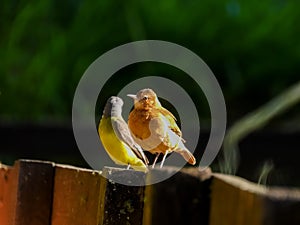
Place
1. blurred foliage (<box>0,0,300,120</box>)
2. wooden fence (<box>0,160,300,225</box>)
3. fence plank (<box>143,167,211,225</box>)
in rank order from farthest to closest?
blurred foliage (<box>0,0,300,120</box>) < fence plank (<box>143,167,211,225</box>) < wooden fence (<box>0,160,300,225</box>)

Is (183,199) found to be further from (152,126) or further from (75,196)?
(75,196)

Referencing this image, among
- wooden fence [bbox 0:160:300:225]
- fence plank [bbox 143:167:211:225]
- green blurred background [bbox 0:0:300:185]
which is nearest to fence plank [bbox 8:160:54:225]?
wooden fence [bbox 0:160:300:225]

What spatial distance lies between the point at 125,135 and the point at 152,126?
0.22 feet

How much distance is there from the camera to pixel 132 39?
2.90 metres

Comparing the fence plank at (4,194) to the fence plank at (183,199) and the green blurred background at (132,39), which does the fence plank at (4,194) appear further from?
the green blurred background at (132,39)

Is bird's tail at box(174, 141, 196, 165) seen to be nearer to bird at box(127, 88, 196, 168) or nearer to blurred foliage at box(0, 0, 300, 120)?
bird at box(127, 88, 196, 168)

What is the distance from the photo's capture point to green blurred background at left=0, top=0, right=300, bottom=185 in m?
2.89

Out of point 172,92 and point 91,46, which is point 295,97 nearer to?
point 91,46

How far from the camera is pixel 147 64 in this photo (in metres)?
2.84

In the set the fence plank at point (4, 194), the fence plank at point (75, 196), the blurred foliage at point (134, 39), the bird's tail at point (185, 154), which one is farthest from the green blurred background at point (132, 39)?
the bird's tail at point (185, 154)

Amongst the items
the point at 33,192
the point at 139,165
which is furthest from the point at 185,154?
the point at 33,192

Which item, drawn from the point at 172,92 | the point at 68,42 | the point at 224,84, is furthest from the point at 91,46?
the point at 172,92

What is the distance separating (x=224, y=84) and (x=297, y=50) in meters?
0.27

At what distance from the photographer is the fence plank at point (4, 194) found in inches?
42.4
